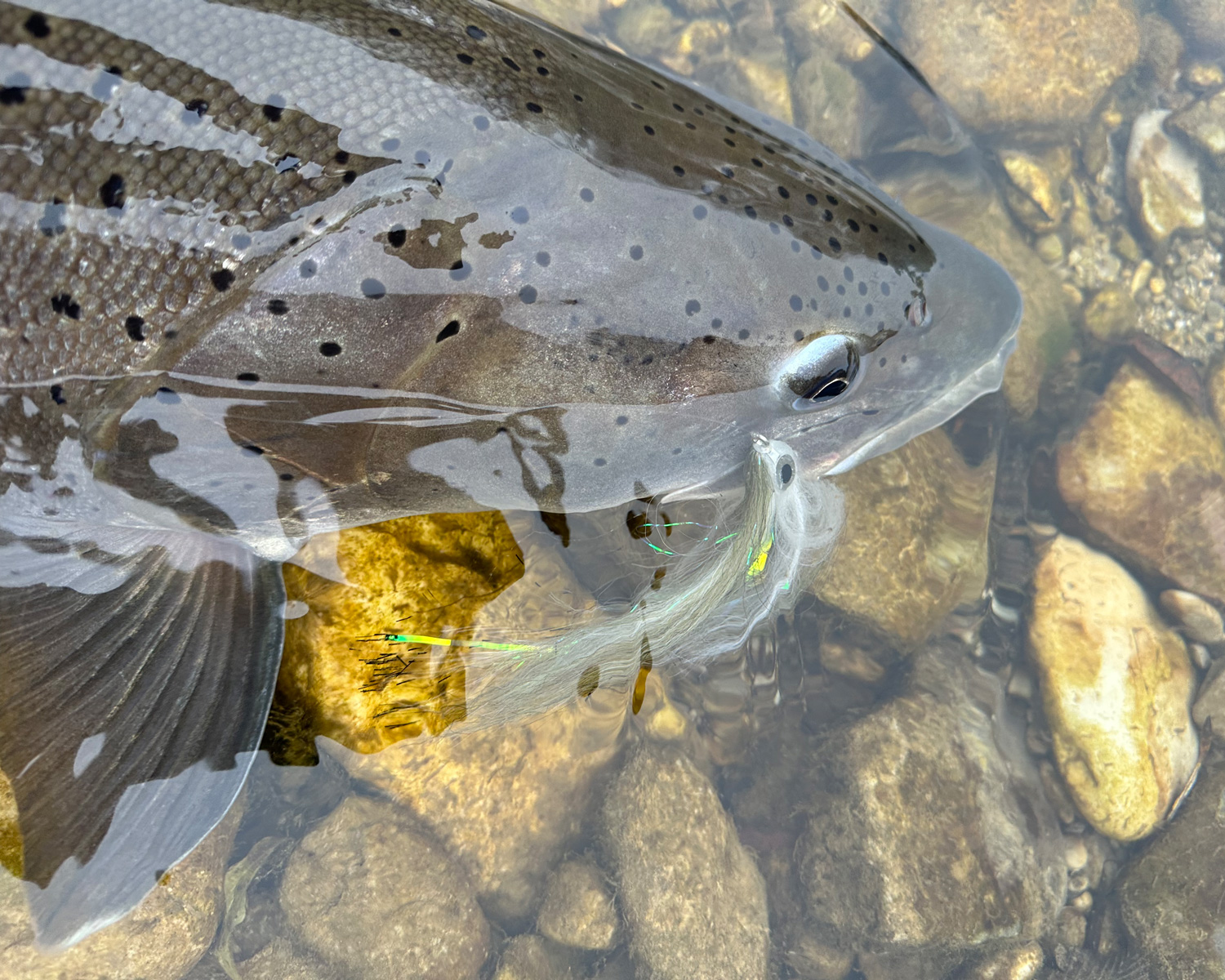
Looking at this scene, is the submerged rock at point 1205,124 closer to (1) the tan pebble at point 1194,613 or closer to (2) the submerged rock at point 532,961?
(1) the tan pebble at point 1194,613

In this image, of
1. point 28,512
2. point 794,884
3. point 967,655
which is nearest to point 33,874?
point 28,512

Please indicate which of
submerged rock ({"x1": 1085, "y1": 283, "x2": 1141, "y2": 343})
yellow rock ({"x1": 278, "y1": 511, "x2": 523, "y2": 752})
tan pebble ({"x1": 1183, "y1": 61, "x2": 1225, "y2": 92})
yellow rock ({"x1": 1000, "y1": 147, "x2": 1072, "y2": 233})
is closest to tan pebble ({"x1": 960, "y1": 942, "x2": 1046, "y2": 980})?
yellow rock ({"x1": 278, "y1": 511, "x2": 523, "y2": 752})

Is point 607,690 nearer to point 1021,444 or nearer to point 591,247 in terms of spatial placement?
point 591,247

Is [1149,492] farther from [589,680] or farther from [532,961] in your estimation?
[532,961]

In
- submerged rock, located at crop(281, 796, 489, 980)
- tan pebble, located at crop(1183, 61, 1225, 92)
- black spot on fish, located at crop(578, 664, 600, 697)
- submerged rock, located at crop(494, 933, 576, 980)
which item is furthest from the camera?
tan pebble, located at crop(1183, 61, 1225, 92)

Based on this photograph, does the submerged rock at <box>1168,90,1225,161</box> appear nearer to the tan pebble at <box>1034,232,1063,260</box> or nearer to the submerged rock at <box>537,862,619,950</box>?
the tan pebble at <box>1034,232,1063,260</box>
